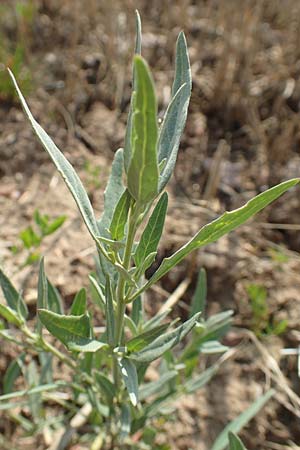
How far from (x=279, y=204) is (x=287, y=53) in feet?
2.82

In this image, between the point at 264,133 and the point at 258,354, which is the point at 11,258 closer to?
the point at 258,354

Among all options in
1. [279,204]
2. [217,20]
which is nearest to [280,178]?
[279,204]

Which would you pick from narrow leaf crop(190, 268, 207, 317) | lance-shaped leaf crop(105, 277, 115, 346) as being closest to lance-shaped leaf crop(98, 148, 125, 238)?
lance-shaped leaf crop(105, 277, 115, 346)

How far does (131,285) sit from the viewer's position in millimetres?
840

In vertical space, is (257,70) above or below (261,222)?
above

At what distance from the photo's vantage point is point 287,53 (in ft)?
8.27

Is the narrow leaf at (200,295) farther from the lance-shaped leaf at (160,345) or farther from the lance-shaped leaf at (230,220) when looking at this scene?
the lance-shaped leaf at (230,220)

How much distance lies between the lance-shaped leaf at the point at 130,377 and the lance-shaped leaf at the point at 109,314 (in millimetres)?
39

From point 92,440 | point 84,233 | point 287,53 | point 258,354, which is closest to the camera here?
point 92,440

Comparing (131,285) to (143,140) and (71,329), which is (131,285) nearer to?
(71,329)

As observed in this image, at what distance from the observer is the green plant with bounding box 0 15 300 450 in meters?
0.69

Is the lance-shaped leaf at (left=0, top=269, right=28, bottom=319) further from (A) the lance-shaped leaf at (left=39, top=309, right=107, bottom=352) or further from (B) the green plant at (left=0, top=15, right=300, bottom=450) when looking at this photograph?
(A) the lance-shaped leaf at (left=39, top=309, right=107, bottom=352)

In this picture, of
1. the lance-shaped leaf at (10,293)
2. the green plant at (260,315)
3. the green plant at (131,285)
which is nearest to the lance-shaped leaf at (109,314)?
the green plant at (131,285)

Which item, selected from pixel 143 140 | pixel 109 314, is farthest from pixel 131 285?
pixel 143 140
